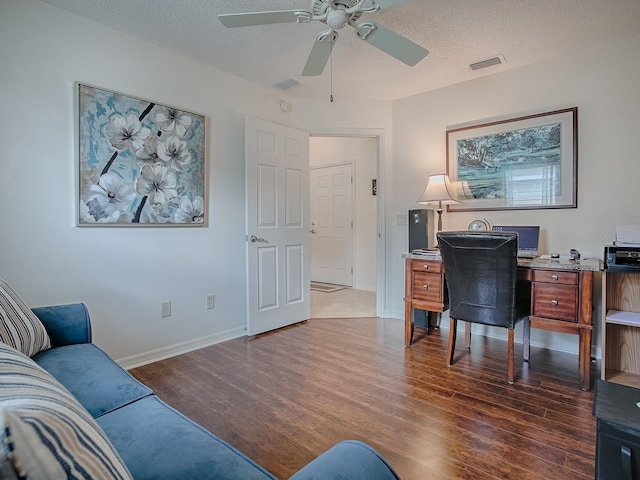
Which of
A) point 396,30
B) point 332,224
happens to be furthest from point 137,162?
point 332,224

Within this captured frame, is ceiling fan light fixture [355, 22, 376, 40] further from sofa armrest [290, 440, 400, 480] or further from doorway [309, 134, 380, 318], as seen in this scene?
doorway [309, 134, 380, 318]

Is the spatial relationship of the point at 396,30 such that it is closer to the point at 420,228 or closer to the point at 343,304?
the point at 420,228

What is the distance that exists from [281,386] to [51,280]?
1592mm

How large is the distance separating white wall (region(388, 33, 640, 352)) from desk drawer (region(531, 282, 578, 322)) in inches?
26.4

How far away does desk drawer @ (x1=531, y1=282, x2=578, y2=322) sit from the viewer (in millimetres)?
2178

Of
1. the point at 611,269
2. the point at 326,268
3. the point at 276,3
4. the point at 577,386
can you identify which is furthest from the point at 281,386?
the point at 326,268

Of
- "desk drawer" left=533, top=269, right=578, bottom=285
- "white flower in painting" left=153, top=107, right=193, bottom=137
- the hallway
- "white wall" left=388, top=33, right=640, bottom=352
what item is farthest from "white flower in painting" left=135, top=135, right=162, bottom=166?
"desk drawer" left=533, top=269, right=578, bottom=285

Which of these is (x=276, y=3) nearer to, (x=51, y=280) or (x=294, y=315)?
(x=51, y=280)

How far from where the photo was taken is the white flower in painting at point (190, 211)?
9.05 feet

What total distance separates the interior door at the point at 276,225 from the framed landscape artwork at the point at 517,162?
1.54m

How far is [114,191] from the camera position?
7.84 feet

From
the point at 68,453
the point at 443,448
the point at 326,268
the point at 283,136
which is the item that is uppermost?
the point at 283,136

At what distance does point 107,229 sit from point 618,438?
2.82 m

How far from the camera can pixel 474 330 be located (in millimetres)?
3256
